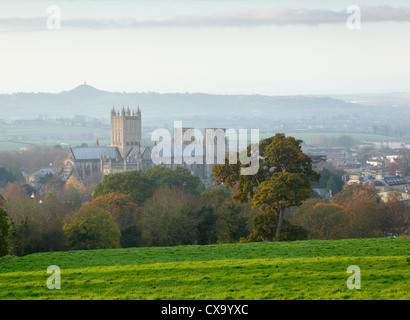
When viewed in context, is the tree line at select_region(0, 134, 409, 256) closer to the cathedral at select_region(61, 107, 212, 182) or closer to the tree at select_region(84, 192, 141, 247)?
the tree at select_region(84, 192, 141, 247)

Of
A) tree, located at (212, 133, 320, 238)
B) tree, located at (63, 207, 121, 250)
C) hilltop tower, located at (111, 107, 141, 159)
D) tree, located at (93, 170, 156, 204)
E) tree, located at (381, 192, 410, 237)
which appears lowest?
tree, located at (381, 192, 410, 237)

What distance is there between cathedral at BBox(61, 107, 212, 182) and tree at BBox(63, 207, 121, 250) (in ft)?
206

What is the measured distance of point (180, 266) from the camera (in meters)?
18.0

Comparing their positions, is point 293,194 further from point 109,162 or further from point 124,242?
point 109,162

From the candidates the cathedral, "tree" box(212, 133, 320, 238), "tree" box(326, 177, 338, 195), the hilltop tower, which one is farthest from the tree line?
the hilltop tower

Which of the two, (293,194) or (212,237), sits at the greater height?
(293,194)

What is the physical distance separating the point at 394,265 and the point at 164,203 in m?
26.0

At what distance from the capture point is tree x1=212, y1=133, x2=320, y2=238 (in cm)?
2588

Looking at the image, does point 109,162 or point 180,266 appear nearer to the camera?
point 180,266

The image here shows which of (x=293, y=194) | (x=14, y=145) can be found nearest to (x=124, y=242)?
(x=293, y=194)

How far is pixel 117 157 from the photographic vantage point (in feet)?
365

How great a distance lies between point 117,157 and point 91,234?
78656 millimetres

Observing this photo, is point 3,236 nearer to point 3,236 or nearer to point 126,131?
point 3,236
